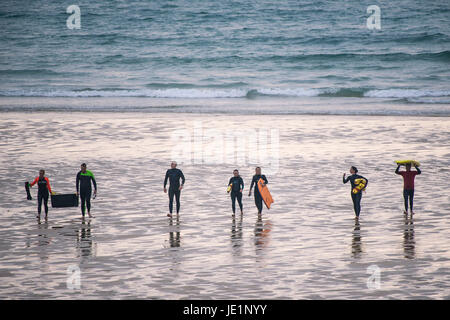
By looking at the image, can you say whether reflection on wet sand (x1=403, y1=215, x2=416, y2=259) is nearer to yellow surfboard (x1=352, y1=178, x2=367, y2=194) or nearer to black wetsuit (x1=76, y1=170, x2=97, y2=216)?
yellow surfboard (x1=352, y1=178, x2=367, y2=194)

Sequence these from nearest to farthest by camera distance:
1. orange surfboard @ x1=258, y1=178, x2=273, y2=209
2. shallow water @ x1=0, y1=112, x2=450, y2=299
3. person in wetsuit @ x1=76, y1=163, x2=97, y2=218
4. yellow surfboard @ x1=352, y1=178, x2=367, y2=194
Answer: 1. shallow water @ x1=0, y1=112, x2=450, y2=299
2. yellow surfboard @ x1=352, y1=178, x2=367, y2=194
3. person in wetsuit @ x1=76, y1=163, x2=97, y2=218
4. orange surfboard @ x1=258, y1=178, x2=273, y2=209

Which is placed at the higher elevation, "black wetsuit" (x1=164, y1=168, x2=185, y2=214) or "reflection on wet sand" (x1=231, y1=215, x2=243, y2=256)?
"black wetsuit" (x1=164, y1=168, x2=185, y2=214)

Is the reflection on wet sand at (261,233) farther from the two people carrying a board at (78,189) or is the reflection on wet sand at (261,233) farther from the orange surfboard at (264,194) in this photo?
the two people carrying a board at (78,189)

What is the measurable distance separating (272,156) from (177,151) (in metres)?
3.98

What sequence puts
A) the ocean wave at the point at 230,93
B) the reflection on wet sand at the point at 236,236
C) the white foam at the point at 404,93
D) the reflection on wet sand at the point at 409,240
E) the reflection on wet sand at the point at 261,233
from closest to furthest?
the reflection on wet sand at the point at 409,240, the reflection on wet sand at the point at 236,236, the reflection on wet sand at the point at 261,233, the white foam at the point at 404,93, the ocean wave at the point at 230,93

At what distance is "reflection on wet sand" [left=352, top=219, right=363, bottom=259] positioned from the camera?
14.1m

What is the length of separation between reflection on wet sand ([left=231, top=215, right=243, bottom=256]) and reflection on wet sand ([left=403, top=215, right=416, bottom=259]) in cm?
358

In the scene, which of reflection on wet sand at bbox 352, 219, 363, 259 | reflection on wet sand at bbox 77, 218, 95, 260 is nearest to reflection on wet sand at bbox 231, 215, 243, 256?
reflection on wet sand at bbox 352, 219, 363, 259

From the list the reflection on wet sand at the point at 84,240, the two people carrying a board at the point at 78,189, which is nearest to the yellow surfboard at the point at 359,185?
the reflection on wet sand at the point at 84,240

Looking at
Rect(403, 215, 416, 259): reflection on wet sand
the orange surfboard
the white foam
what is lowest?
Rect(403, 215, 416, 259): reflection on wet sand

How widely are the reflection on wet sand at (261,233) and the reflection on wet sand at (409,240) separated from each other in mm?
3094

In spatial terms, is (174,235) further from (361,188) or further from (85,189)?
(361,188)

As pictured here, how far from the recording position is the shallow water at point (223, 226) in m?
12.2
